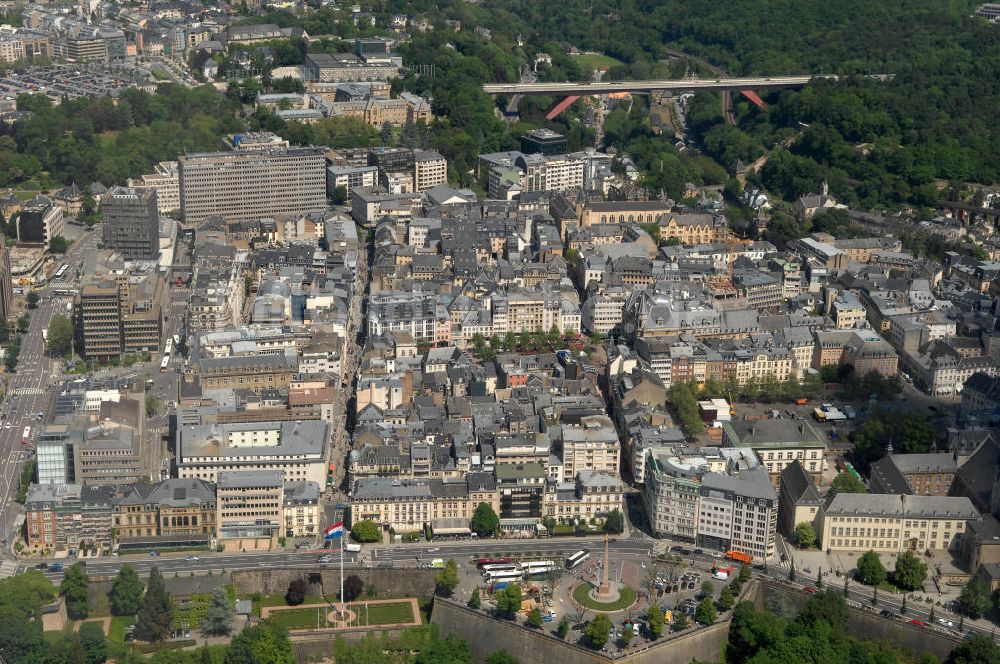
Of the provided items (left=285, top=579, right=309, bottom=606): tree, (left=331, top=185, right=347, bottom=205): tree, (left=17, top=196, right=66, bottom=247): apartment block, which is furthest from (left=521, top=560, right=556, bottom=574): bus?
(left=331, top=185, right=347, bottom=205): tree

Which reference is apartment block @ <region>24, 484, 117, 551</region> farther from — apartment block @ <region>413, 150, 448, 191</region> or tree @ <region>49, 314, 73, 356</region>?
apartment block @ <region>413, 150, 448, 191</region>

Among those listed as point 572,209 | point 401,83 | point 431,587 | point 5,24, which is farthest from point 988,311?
point 5,24

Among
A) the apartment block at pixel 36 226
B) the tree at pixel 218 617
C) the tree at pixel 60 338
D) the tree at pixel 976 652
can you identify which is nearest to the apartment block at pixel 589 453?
the tree at pixel 218 617

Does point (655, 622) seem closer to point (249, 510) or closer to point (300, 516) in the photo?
point (300, 516)

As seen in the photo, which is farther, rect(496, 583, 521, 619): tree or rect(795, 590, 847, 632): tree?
rect(795, 590, 847, 632): tree

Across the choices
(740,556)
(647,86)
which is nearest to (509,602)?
(740,556)

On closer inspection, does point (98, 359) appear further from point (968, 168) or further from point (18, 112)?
point (968, 168)
